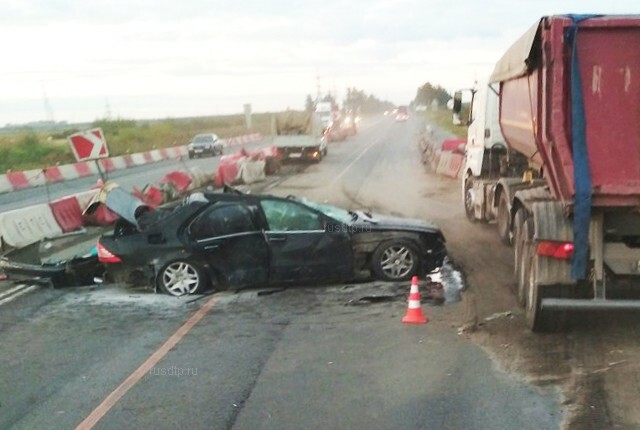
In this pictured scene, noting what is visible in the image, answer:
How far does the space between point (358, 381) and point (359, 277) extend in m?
3.56

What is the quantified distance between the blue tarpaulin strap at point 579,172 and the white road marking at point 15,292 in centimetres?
662

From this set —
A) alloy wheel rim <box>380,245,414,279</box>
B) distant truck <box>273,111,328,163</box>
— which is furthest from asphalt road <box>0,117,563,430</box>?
distant truck <box>273,111,328,163</box>

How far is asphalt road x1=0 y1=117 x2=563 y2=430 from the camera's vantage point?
5043 millimetres

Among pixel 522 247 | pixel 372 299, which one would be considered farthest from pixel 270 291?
pixel 522 247

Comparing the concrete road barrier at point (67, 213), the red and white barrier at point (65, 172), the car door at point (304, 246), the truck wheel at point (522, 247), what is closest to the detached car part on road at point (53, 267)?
the car door at point (304, 246)

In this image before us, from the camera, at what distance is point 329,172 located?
27.5m

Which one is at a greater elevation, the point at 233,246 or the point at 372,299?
the point at 233,246

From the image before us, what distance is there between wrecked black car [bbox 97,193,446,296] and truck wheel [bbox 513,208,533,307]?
1537 mm

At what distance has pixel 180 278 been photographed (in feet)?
29.2

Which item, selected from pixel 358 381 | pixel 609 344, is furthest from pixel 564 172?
pixel 358 381

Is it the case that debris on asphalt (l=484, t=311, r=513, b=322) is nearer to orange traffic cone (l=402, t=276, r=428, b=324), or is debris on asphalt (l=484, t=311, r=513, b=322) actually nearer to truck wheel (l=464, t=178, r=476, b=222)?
orange traffic cone (l=402, t=276, r=428, b=324)

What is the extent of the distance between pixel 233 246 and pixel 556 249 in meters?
4.04

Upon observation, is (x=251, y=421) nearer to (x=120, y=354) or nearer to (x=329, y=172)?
(x=120, y=354)

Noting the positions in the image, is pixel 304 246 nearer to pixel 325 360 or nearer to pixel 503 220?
pixel 325 360
